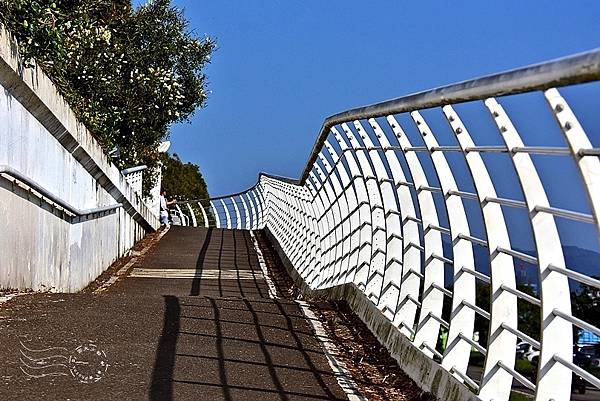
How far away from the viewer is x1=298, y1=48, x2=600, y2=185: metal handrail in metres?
3.35

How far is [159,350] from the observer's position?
7.03m

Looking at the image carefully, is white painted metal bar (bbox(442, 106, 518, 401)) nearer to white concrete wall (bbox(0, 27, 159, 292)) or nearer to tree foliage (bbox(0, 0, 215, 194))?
white concrete wall (bbox(0, 27, 159, 292))

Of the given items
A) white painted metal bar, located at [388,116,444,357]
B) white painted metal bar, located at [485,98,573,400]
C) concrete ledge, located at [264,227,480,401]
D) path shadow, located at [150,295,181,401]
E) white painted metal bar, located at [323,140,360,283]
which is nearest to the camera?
white painted metal bar, located at [485,98,573,400]

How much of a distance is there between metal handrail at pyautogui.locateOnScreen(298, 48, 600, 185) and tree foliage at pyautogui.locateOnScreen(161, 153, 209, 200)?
175 ft

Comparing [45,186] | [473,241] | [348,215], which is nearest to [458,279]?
[473,241]

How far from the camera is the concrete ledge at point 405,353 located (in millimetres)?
5590

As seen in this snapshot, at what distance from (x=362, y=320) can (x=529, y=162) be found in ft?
14.0

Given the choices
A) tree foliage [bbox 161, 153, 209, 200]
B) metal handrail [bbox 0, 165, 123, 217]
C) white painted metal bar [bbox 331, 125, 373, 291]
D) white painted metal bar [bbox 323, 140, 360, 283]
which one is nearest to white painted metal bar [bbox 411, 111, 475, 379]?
white painted metal bar [bbox 331, 125, 373, 291]

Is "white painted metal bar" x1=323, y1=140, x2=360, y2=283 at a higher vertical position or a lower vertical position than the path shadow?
higher

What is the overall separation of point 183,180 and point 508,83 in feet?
200

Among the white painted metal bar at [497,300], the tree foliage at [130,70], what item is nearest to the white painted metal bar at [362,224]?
the white painted metal bar at [497,300]

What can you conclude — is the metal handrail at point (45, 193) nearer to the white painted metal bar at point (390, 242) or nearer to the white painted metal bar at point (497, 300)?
the white painted metal bar at point (390, 242)

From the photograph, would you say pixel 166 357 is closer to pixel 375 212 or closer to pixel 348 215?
pixel 375 212

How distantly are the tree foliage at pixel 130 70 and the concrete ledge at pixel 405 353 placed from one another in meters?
7.04
